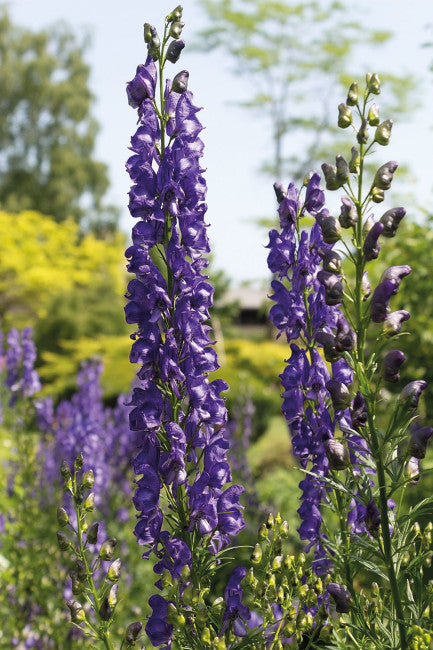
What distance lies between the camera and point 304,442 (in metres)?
2.16

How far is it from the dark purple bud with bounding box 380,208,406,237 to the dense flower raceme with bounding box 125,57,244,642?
0.49 m

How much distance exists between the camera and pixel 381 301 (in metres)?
1.74

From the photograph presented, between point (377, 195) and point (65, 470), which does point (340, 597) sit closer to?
point (65, 470)

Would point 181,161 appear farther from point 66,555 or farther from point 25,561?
point 25,561

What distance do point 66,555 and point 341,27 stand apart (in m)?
26.3

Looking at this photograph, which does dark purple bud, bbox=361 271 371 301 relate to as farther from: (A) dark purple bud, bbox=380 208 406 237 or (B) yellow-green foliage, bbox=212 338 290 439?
(B) yellow-green foliage, bbox=212 338 290 439

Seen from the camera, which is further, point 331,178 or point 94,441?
point 94,441

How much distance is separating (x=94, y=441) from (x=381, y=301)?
3243mm

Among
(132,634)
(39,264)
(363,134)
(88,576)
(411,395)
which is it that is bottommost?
(39,264)

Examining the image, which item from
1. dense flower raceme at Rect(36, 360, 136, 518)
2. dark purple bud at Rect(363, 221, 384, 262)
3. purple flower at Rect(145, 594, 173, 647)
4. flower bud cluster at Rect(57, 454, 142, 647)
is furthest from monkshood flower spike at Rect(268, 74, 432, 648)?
dense flower raceme at Rect(36, 360, 136, 518)

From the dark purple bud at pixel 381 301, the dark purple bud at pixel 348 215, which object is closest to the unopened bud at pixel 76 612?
the dark purple bud at pixel 381 301

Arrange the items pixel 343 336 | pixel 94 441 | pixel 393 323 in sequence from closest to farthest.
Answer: pixel 343 336
pixel 393 323
pixel 94 441

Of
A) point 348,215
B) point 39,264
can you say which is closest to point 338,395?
point 348,215

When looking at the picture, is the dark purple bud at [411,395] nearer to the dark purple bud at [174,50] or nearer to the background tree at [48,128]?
the dark purple bud at [174,50]
